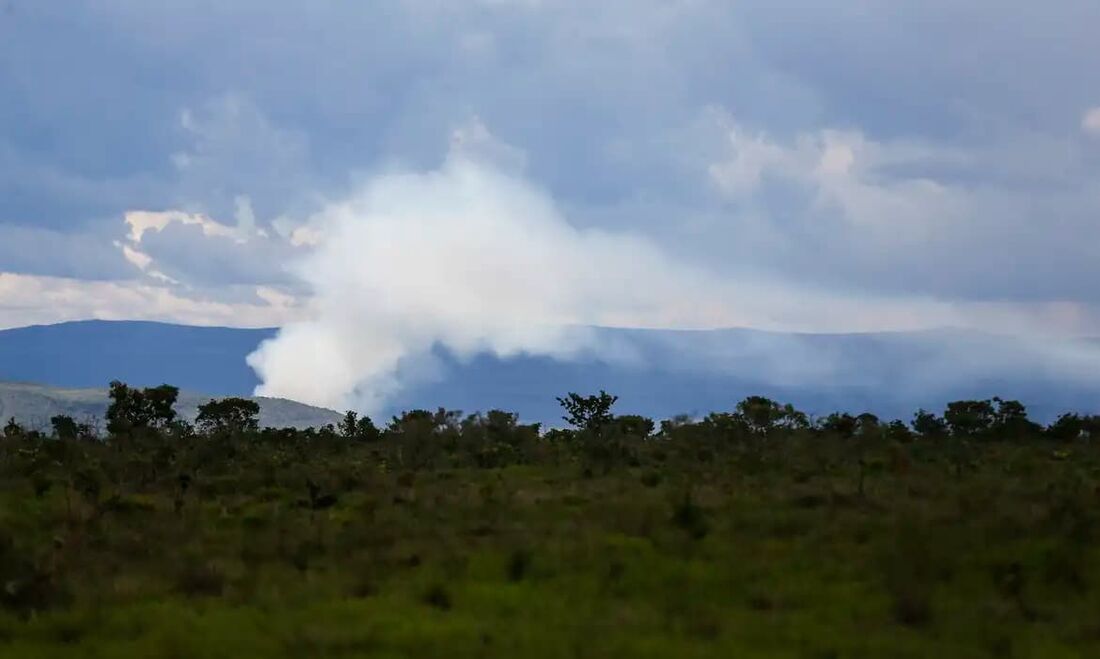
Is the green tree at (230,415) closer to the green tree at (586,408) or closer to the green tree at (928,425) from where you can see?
the green tree at (586,408)

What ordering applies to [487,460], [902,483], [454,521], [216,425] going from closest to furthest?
[454,521] < [902,483] < [487,460] < [216,425]

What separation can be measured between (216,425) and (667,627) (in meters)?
33.9

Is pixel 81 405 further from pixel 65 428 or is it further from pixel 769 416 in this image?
pixel 769 416

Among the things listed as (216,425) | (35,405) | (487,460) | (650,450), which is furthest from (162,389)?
(35,405)

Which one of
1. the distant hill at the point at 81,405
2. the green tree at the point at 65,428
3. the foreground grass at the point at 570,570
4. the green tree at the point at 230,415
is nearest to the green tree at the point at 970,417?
the foreground grass at the point at 570,570

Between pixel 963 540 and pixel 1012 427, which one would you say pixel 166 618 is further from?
pixel 1012 427

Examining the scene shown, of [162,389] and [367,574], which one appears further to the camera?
[162,389]

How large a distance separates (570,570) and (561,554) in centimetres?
66

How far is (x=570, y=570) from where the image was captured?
43.7 ft

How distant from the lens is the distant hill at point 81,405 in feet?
391

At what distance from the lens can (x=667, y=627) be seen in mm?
10625

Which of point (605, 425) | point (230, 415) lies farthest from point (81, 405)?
point (605, 425)

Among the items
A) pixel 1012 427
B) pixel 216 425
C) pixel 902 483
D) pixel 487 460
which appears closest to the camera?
pixel 902 483

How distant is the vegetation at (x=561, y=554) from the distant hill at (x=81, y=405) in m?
86.8
